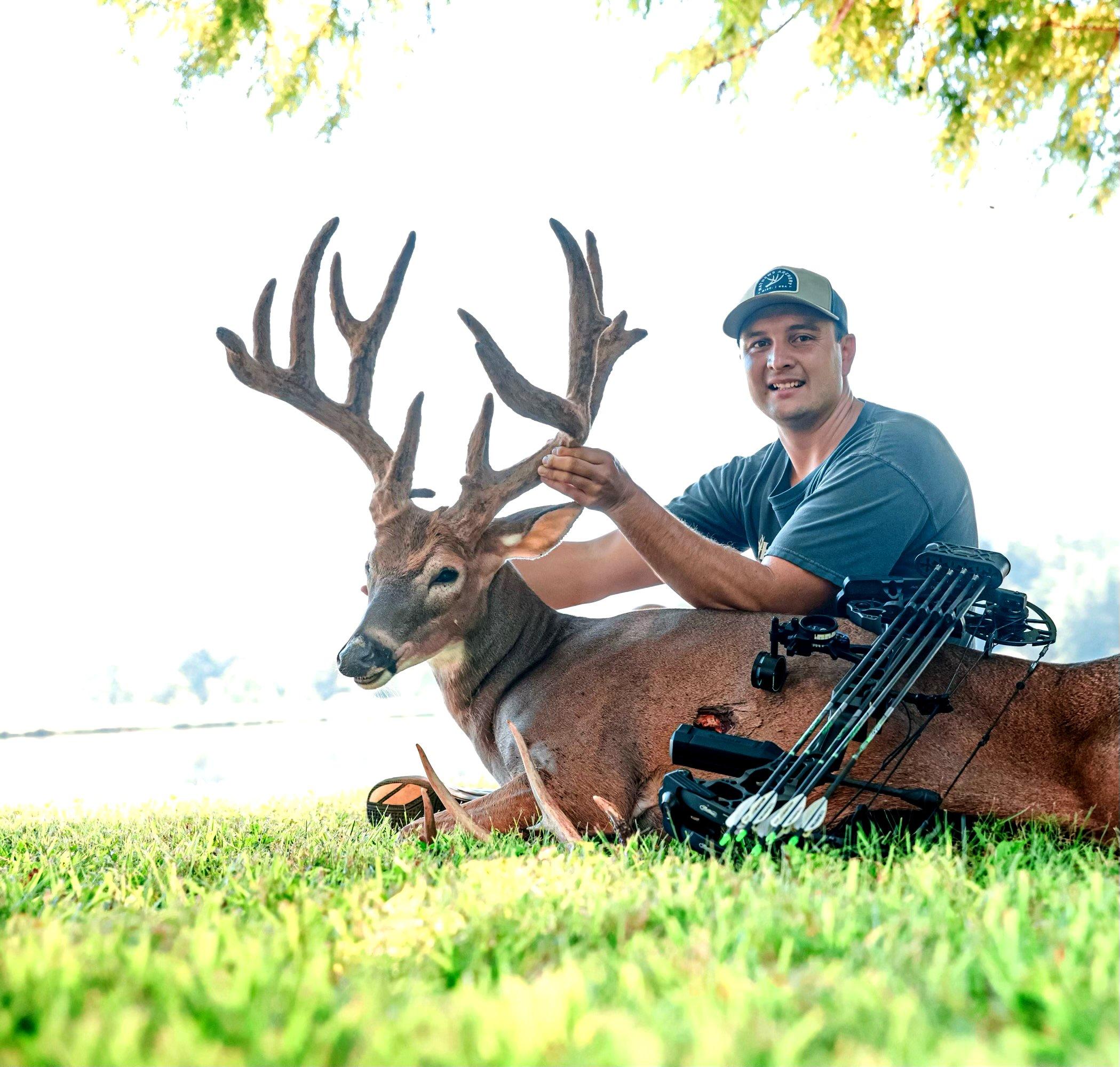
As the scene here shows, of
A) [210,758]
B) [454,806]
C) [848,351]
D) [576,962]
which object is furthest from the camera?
[210,758]

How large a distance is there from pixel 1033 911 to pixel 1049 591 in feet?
102

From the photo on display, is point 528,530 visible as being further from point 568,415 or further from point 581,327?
point 581,327

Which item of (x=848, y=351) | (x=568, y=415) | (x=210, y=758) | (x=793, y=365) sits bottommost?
(x=210, y=758)

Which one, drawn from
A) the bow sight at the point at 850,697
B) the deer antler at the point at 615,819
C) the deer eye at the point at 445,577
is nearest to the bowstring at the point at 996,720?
the bow sight at the point at 850,697

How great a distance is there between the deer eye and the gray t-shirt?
3.47ft

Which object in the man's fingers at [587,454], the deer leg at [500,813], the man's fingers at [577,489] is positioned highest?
the man's fingers at [587,454]

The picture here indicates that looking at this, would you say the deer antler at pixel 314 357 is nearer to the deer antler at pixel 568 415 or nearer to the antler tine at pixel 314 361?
the antler tine at pixel 314 361

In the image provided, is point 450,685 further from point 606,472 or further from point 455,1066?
point 455,1066

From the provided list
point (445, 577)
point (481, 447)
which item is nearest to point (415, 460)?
point (481, 447)

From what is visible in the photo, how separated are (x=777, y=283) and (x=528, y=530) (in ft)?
4.45

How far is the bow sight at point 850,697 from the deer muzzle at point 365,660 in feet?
3.88

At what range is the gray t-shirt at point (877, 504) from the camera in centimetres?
365

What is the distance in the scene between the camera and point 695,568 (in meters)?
3.70

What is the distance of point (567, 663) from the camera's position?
13.2 feet
